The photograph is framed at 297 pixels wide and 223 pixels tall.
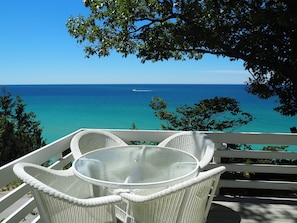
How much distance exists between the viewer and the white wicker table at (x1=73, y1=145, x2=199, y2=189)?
1967 mm

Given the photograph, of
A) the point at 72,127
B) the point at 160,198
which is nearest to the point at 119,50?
the point at 160,198

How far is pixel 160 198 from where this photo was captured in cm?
150

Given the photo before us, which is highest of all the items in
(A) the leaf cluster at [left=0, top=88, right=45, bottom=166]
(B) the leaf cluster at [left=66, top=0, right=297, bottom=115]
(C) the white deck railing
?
(B) the leaf cluster at [left=66, top=0, right=297, bottom=115]

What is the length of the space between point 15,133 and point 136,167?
844cm

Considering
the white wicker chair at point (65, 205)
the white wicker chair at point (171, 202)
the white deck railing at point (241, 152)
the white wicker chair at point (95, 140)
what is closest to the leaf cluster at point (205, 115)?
the white deck railing at point (241, 152)

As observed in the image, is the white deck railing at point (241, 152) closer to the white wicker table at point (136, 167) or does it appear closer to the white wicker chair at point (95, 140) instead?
the white wicker chair at point (95, 140)

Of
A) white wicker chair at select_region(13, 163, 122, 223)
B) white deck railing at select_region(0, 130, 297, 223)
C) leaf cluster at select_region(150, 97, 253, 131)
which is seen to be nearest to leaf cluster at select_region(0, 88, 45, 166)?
leaf cluster at select_region(150, 97, 253, 131)

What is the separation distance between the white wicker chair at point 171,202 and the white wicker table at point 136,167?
0.89 feet

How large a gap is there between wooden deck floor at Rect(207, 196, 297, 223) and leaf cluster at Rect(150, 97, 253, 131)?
322 cm

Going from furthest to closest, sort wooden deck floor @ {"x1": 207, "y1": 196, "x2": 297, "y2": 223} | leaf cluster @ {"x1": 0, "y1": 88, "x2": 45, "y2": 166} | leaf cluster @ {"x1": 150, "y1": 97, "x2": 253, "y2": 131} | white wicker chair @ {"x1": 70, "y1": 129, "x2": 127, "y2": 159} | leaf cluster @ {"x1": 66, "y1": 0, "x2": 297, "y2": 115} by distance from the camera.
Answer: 1. leaf cluster @ {"x1": 0, "y1": 88, "x2": 45, "y2": 166}
2. leaf cluster @ {"x1": 150, "y1": 97, "x2": 253, "y2": 131}
3. leaf cluster @ {"x1": 66, "y1": 0, "x2": 297, "y2": 115}
4. white wicker chair @ {"x1": 70, "y1": 129, "x2": 127, "y2": 159}
5. wooden deck floor @ {"x1": 207, "y1": 196, "x2": 297, "y2": 223}

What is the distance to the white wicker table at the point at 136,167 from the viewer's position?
197cm

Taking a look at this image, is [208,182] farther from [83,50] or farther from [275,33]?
[83,50]

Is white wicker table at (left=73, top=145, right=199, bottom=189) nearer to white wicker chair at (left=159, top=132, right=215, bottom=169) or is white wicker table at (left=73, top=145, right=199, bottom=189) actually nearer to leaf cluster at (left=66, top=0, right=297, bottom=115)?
white wicker chair at (left=159, top=132, right=215, bottom=169)

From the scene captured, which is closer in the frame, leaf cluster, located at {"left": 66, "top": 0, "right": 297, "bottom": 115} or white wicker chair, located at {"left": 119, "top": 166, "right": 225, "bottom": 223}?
white wicker chair, located at {"left": 119, "top": 166, "right": 225, "bottom": 223}
